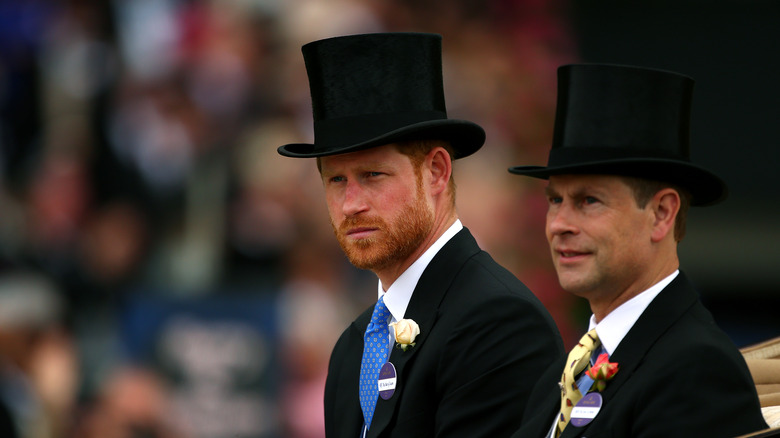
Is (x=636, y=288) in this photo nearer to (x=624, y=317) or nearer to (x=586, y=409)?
(x=624, y=317)

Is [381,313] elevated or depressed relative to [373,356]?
elevated

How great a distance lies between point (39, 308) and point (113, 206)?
87 cm

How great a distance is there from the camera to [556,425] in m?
2.93

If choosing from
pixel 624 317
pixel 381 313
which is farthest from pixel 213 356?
pixel 624 317

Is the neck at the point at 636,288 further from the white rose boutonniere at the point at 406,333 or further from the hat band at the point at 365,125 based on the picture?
the hat band at the point at 365,125

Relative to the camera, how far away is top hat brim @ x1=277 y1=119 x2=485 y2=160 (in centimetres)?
342

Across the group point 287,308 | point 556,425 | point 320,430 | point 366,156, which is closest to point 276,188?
point 287,308

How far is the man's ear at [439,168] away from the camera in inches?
141

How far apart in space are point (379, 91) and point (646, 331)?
46.7 inches

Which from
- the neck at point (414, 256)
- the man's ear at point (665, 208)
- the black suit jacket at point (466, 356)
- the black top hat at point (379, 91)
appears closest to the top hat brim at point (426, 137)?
the black top hat at point (379, 91)

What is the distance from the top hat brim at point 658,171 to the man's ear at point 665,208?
1.3 inches

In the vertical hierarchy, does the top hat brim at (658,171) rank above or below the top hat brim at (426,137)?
below

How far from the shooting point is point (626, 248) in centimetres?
284

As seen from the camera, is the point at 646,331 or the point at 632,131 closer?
the point at 646,331
